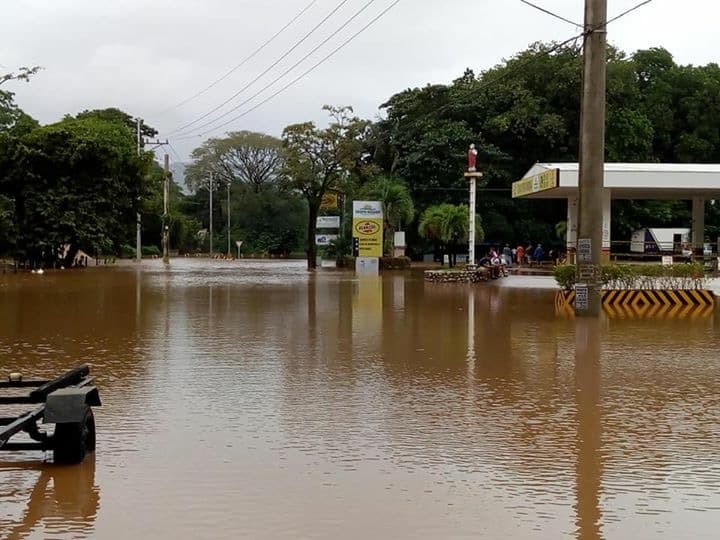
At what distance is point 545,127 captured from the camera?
4906 centimetres

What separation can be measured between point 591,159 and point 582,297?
2954 millimetres

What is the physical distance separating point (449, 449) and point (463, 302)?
15722mm

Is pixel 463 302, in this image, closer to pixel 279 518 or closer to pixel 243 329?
pixel 243 329

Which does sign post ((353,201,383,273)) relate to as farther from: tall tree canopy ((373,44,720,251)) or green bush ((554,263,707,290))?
green bush ((554,263,707,290))

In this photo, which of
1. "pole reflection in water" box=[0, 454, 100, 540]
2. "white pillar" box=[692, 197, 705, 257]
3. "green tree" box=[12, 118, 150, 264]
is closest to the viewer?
"pole reflection in water" box=[0, 454, 100, 540]

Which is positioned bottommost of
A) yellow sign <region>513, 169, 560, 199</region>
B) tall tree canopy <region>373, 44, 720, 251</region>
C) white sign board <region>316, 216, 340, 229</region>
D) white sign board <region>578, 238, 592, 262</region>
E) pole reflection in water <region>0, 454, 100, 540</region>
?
pole reflection in water <region>0, 454, 100, 540</region>

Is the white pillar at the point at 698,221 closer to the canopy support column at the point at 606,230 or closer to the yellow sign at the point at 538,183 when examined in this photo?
the canopy support column at the point at 606,230

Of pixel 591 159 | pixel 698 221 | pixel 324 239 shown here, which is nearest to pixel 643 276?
pixel 591 159

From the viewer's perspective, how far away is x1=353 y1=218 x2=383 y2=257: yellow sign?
4206 cm

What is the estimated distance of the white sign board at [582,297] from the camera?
1786 centimetres

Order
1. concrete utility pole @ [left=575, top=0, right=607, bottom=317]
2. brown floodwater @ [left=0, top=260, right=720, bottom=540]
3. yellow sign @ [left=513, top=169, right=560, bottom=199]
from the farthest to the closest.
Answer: yellow sign @ [left=513, top=169, right=560, bottom=199]
concrete utility pole @ [left=575, top=0, right=607, bottom=317]
brown floodwater @ [left=0, top=260, right=720, bottom=540]

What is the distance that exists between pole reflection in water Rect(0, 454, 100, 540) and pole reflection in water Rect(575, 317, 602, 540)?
2.97 m

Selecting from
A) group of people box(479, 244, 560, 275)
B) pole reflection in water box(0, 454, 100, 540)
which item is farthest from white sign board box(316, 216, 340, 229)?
pole reflection in water box(0, 454, 100, 540)

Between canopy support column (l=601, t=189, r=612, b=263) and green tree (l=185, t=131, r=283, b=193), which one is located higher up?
green tree (l=185, t=131, r=283, b=193)
